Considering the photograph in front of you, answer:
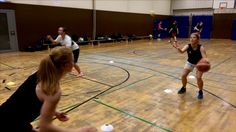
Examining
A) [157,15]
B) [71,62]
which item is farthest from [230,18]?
[71,62]

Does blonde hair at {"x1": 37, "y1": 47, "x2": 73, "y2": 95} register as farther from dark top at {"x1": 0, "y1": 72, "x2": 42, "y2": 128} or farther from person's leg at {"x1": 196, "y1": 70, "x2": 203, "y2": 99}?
person's leg at {"x1": 196, "y1": 70, "x2": 203, "y2": 99}

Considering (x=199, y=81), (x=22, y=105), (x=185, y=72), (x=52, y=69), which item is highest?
(x=52, y=69)

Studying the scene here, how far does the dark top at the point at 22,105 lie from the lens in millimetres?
1672

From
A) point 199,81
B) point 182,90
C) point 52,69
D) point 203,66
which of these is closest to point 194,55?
point 203,66

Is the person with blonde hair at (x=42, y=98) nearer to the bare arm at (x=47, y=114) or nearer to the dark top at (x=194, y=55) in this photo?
the bare arm at (x=47, y=114)

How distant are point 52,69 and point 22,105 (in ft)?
1.39

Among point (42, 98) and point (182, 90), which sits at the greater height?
point (42, 98)

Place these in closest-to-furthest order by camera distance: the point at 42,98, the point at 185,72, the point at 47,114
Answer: the point at 47,114
the point at 42,98
the point at 185,72

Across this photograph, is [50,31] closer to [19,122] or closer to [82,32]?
[82,32]

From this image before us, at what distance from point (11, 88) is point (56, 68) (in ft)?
14.5

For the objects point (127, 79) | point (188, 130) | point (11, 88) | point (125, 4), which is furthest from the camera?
point (125, 4)

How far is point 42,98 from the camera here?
1.60 meters

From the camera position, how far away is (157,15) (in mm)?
22875

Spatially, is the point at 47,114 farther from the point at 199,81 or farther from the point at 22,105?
the point at 199,81
